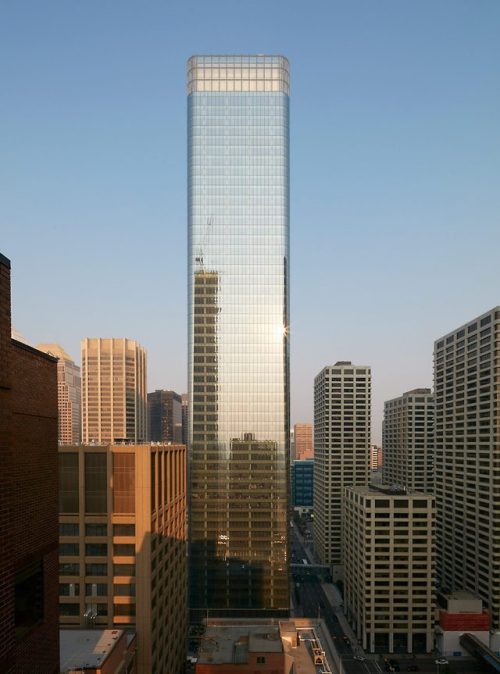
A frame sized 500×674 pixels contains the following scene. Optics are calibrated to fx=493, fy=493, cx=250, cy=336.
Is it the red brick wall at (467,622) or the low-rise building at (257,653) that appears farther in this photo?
the red brick wall at (467,622)

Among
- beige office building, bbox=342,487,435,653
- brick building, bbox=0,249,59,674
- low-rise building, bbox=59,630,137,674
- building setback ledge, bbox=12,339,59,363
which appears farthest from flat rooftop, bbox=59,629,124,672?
beige office building, bbox=342,487,435,653

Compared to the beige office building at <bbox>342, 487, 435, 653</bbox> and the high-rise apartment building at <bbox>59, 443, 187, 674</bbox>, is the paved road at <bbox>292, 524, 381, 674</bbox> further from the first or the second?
the high-rise apartment building at <bbox>59, 443, 187, 674</bbox>

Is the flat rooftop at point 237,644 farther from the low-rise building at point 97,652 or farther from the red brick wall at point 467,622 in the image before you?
the red brick wall at point 467,622

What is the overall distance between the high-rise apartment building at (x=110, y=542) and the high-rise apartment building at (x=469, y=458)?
79.4 meters

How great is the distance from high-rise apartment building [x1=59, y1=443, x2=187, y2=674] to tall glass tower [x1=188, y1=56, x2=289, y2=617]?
6562cm

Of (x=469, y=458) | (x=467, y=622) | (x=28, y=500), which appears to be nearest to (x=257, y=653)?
(x=28, y=500)

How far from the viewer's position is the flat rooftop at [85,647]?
117 ft

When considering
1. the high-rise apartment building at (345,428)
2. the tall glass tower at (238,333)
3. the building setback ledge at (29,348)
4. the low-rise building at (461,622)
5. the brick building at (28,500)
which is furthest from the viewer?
the high-rise apartment building at (345,428)

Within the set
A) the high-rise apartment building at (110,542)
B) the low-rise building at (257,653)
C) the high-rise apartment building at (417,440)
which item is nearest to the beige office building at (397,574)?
the low-rise building at (257,653)

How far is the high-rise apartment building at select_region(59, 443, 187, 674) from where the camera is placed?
157 ft

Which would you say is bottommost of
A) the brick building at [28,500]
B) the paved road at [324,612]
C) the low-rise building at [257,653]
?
the paved road at [324,612]

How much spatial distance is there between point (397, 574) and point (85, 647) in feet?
272

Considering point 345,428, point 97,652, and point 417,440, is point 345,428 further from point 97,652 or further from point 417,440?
point 97,652

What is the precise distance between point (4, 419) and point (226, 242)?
109 metres
